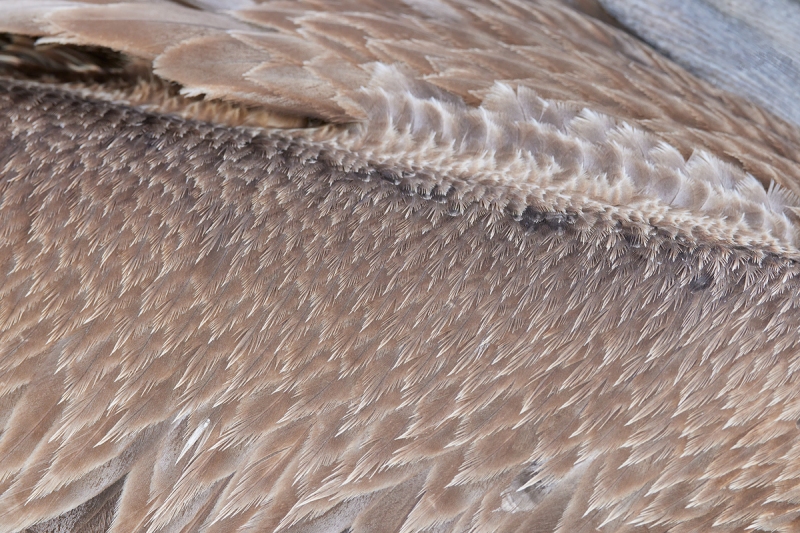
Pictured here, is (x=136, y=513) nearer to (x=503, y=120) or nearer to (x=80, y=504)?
(x=80, y=504)

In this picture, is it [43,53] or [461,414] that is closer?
[461,414]

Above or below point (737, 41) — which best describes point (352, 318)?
below

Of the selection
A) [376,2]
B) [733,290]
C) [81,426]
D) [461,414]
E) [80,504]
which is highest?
[376,2]

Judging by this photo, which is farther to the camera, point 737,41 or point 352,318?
point 737,41

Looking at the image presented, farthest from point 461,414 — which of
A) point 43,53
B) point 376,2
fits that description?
point 43,53

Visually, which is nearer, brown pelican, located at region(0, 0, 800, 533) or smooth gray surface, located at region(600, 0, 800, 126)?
brown pelican, located at region(0, 0, 800, 533)

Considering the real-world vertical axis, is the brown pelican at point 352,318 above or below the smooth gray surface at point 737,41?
below

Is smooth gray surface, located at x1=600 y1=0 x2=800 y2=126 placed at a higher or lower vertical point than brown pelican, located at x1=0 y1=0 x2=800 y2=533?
higher

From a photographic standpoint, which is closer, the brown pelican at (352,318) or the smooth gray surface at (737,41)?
the brown pelican at (352,318)
